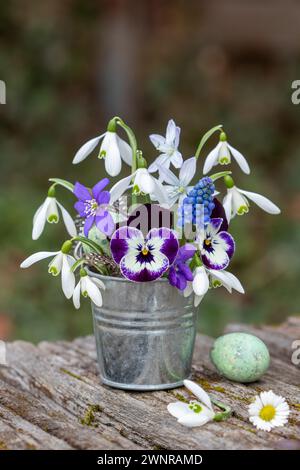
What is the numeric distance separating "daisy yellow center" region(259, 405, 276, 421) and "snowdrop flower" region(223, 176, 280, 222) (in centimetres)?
37

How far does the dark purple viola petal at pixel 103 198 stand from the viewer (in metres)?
1.45

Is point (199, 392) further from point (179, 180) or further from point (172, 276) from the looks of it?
point (179, 180)

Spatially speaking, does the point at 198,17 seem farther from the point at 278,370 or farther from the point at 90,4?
the point at 278,370

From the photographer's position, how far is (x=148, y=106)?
18.9ft

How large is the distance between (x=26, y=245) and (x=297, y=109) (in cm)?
234

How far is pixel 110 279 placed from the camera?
1.49 m

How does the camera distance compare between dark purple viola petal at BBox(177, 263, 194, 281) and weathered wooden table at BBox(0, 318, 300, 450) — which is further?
dark purple viola petal at BBox(177, 263, 194, 281)

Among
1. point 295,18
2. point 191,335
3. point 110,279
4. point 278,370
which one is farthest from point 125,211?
point 295,18

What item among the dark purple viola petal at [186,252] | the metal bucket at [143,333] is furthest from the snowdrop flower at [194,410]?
the dark purple viola petal at [186,252]

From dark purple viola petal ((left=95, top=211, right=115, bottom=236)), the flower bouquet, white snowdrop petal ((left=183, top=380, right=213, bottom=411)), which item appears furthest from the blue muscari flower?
white snowdrop petal ((left=183, top=380, right=213, bottom=411))

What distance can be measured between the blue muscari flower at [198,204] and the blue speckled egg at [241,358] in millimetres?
309

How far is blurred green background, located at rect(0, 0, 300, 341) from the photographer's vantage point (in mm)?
3865

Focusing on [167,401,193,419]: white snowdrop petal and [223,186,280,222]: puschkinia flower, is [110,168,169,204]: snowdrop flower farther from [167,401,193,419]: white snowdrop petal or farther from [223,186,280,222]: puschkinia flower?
[167,401,193,419]: white snowdrop petal

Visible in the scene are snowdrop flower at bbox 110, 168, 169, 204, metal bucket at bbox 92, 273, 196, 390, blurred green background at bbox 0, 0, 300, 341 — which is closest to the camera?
snowdrop flower at bbox 110, 168, 169, 204
